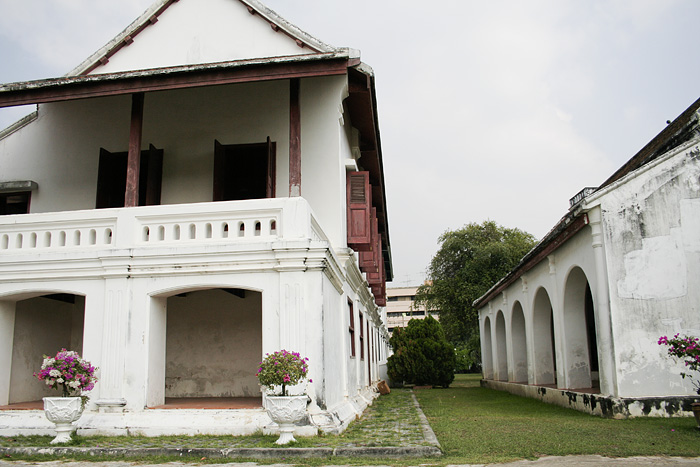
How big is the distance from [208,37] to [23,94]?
3554mm

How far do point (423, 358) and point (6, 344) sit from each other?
55.2 feet

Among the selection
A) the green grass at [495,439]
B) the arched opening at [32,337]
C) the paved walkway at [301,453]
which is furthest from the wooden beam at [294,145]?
the arched opening at [32,337]

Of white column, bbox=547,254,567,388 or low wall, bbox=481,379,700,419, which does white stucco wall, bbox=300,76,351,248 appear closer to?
white column, bbox=547,254,567,388

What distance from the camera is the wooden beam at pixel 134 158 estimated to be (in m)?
9.90

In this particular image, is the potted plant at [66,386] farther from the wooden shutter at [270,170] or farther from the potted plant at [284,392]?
the wooden shutter at [270,170]

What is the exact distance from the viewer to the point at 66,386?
26.7 feet

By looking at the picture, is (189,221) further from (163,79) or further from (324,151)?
(324,151)

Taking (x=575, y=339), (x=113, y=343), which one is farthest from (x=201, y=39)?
(x=575, y=339)

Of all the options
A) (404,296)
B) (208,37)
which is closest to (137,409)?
(208,37)

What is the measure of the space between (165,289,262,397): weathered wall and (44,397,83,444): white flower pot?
3.41 m

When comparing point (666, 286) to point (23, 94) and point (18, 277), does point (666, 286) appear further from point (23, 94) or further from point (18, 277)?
point (23, 94)

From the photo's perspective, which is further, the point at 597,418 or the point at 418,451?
the point at 597,418

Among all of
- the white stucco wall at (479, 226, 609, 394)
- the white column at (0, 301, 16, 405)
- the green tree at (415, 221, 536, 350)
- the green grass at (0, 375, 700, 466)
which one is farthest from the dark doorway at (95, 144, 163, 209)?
the green tree at (415, 221, 536, 350)

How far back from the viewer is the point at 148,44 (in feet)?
39.7
